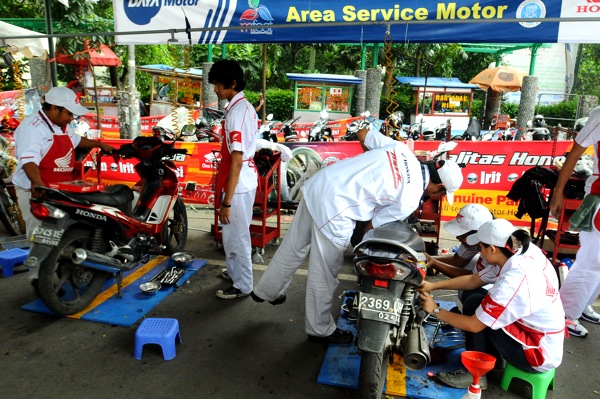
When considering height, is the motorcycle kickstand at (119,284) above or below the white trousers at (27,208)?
below

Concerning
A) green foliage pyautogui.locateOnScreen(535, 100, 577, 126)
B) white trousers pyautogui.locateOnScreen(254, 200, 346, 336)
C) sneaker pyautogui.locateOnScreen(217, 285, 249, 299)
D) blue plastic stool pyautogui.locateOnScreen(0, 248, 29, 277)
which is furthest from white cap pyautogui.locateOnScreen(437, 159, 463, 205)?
green foliage pyautogui.locateOnScreen(535, 100, 577, 126)

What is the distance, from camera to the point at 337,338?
3215mm

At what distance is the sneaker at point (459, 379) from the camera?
2758 mm

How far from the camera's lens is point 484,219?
10.6 feet

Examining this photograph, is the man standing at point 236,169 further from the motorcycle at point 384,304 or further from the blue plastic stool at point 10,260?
Answer: the blue plastic stool at point 10,260

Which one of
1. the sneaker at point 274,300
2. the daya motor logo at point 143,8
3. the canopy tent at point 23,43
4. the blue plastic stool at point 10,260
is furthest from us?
the canopy tent at point 23,43

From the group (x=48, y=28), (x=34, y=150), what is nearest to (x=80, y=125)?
(x=48, y=28)

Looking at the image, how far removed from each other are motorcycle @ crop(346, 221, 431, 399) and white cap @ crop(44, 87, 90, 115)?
288 centimetres

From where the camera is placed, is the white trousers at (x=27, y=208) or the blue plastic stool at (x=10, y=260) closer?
the white trousers at (x=27, y=208)

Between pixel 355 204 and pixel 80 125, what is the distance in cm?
813

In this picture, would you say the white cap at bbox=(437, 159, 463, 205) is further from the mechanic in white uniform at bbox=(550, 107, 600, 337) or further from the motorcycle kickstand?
the motorcycle kickstand

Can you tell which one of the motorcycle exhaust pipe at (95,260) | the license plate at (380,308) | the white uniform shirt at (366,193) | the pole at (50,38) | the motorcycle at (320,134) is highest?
the pole at (50,38)

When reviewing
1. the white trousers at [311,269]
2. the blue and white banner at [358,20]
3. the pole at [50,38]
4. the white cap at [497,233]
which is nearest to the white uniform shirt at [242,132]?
the white trousers at [311,269]

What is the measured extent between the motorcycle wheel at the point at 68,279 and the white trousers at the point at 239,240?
1095mm
